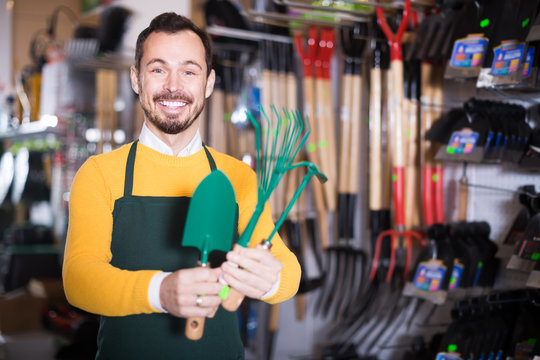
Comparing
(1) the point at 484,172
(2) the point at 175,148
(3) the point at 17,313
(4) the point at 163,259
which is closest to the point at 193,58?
(2) the point at 175,148

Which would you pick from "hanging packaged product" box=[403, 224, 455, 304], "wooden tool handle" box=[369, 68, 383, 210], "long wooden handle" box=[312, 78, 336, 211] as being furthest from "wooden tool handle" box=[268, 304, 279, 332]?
"hanging packaged product" box=[403, 224, 455, 304]

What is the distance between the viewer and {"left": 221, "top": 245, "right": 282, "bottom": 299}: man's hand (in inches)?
40.6

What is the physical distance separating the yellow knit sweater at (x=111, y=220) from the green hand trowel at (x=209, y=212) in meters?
0.11

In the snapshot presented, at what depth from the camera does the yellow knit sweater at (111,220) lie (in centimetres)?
108

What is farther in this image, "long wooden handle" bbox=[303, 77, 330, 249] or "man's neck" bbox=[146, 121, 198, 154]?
"long wooden handle" bbox=[303, 77, 330, 249]

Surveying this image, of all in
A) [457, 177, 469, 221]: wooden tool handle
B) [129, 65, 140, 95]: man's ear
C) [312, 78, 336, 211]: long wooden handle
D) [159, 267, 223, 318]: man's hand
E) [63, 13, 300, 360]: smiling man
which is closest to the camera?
[159, 267, 223, 318]: man's hand

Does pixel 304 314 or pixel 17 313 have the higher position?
pixel 304 314

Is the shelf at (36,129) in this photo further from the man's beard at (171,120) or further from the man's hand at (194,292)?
the man's hand at (194,292)

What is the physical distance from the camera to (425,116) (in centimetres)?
256

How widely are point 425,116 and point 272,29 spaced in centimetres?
106

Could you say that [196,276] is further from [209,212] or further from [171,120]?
[171,120]

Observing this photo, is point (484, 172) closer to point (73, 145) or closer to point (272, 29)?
point (272, 29)

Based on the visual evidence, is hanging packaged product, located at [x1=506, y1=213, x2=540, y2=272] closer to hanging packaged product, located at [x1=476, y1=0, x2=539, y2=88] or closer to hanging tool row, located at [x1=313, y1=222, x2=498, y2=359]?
hanging tool row, located at [x1=313, y1=222, x2=498, y2=359]

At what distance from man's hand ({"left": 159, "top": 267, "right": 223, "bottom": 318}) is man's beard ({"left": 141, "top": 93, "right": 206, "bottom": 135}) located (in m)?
0.37
